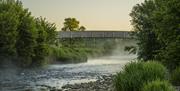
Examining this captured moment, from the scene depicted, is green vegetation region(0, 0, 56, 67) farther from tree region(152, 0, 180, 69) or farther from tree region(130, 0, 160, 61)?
tree region(152, 0, 180, 69)

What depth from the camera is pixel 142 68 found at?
79.9ft

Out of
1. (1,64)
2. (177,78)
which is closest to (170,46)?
(177,78)

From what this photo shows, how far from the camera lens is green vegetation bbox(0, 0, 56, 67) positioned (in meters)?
64.7

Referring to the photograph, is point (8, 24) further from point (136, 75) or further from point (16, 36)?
point (136, 75)

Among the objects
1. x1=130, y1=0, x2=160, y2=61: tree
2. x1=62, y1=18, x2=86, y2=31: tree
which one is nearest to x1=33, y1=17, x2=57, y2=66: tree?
x1=130, y1=0, x2=160, y2=61: tree

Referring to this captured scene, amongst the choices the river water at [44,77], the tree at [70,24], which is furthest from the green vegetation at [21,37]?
the tree at [70,24]

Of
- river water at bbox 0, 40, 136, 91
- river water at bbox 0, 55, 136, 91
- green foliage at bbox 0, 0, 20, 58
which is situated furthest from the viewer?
green foliage at bbox 0, 0, 20, 58

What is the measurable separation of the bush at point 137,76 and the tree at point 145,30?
1690cm

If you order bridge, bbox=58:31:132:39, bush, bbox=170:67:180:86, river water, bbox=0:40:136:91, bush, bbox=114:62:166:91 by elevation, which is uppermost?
bridge, bbox=58:31:132:39

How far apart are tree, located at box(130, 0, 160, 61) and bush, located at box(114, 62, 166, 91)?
16901 millimetres

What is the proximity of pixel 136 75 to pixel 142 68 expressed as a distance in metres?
0.87

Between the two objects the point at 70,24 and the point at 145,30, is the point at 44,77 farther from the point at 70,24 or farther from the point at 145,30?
the point at 70,24

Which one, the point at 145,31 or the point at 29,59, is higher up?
the point at 145,31

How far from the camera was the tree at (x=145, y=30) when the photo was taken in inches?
1737
